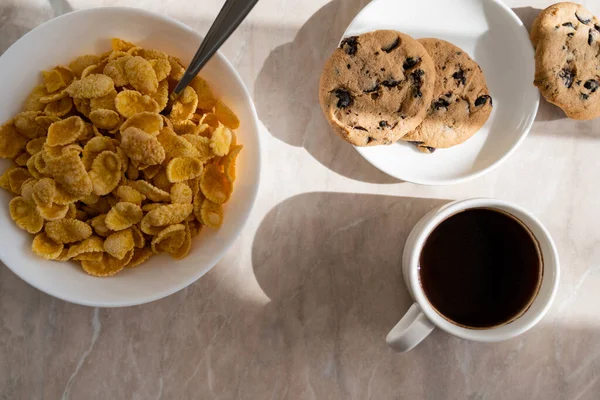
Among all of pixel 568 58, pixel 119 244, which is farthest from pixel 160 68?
pixel 568 58

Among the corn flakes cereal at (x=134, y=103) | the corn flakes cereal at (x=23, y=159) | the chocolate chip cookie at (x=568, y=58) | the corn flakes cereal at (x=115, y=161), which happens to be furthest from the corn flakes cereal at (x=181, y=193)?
the chocolate chip cookie at (x=568, y=58)

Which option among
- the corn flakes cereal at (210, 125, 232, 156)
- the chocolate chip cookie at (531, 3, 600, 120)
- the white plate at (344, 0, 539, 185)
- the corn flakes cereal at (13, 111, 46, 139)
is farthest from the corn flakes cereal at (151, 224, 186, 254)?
the chocolate chip cookie at (531, 3, 600, 120)

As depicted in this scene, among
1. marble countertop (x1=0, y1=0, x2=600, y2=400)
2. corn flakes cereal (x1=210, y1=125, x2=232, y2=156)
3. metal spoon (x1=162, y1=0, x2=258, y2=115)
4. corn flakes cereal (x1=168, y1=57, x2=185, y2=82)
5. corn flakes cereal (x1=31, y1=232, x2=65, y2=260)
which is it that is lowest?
marble countertop (x1=0, y1=0, x2=600, y2=400)

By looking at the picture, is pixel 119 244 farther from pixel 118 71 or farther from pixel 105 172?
pixel 118 71

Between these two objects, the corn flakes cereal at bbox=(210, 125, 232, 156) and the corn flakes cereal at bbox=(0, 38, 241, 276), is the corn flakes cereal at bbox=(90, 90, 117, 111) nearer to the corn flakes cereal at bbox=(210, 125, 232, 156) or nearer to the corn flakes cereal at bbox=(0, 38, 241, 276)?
the corn flakes cereal at bbox=(0, 38, 241, 276)

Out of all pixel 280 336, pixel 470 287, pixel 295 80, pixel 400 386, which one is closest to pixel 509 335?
pixel 470 287

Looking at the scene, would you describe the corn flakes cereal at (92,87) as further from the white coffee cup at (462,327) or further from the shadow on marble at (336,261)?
the white coffee cup at (462,327)
